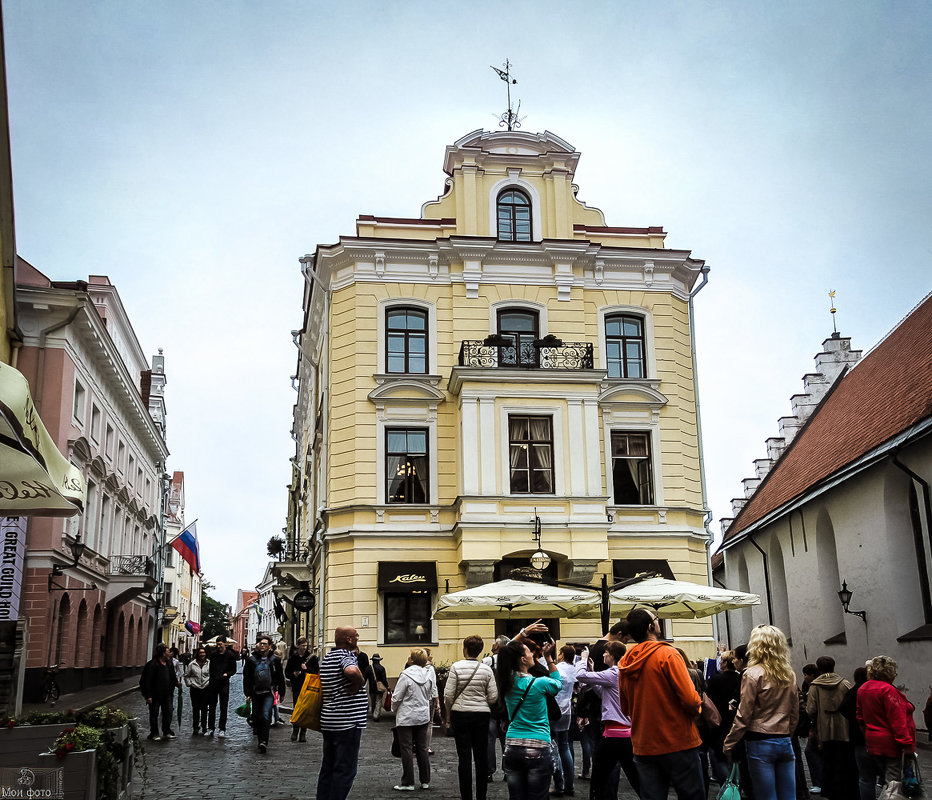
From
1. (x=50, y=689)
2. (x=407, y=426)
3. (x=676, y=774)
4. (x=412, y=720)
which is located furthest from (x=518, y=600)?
(x=50, y=689)

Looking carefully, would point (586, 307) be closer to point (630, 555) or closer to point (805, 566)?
point (630, 555)

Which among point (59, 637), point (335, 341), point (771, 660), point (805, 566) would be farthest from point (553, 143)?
point (771, 660)

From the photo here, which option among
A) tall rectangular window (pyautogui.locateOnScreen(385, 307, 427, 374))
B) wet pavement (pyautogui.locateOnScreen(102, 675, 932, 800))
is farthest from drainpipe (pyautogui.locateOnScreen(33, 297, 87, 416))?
wet pavement (pyautogui.locateOnScreen(102, 675, 932, 800))

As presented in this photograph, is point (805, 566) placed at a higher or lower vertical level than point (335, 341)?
lower

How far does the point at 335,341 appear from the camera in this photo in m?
28.1

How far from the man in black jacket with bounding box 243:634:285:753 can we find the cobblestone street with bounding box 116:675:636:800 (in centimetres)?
42

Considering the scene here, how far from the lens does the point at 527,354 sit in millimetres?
27719

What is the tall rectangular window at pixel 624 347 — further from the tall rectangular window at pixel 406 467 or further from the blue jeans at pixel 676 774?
the blue jeans at pixel 676 774

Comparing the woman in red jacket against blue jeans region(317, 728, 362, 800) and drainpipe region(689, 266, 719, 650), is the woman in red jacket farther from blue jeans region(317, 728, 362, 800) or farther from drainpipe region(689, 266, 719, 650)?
drainpipe region(689, 266, 719, 650)

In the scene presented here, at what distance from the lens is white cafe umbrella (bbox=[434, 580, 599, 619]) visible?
1909cm

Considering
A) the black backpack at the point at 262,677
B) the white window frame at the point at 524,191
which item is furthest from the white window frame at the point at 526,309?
the black backpack at the point at 262,677

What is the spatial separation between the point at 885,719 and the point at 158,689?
13.0m

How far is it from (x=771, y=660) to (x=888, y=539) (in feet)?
47.2

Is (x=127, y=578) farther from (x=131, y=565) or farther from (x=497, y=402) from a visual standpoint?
(x=497, y=402)
